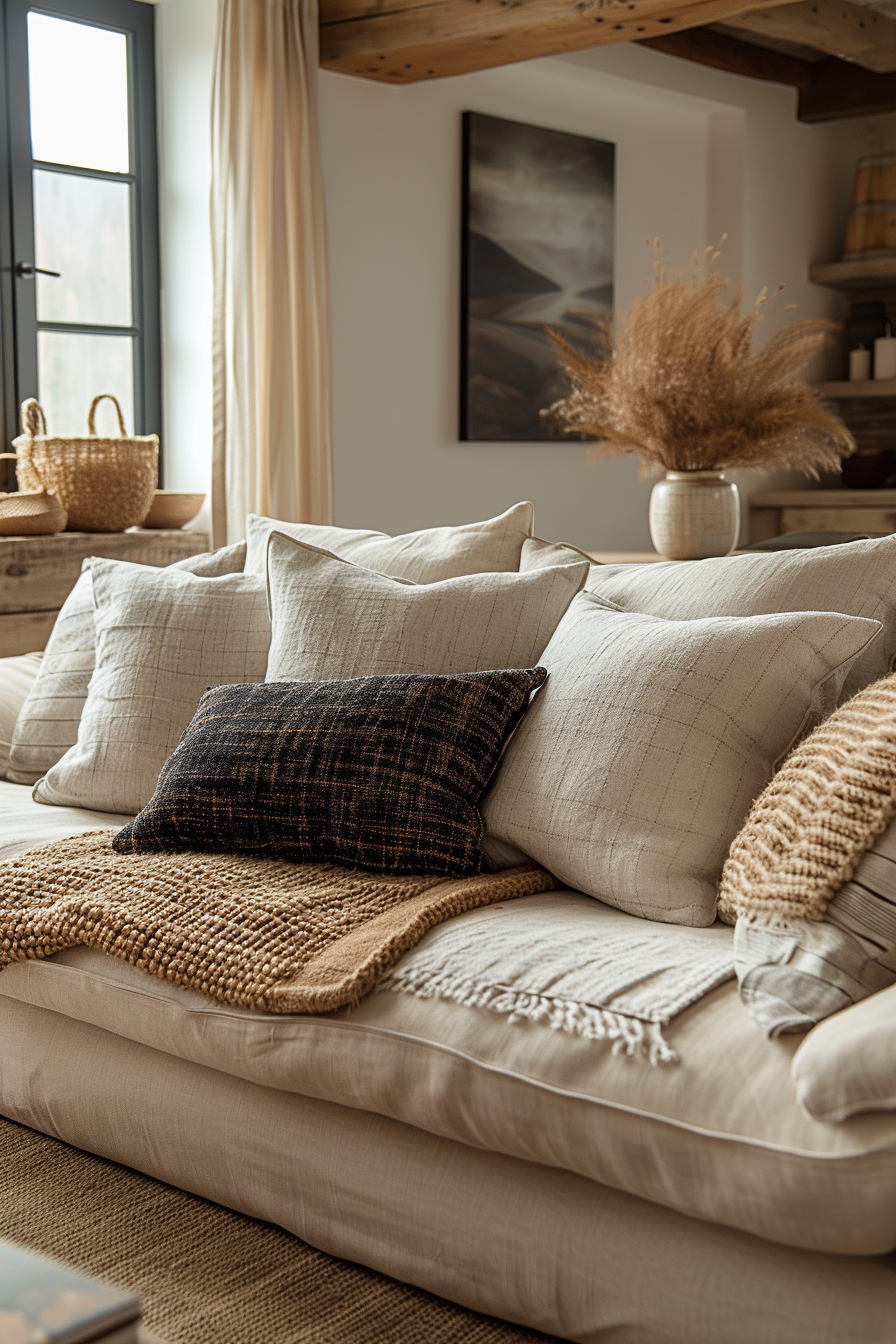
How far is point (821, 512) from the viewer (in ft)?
18.9

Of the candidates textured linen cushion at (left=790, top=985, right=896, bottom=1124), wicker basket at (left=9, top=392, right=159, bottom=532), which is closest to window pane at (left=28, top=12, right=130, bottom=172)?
wicker basket at (left=9, top=392, right=159, bottom=532)

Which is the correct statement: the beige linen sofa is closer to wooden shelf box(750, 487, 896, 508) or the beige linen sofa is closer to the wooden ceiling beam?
wooden shelf box(750, 487, 896, 508)

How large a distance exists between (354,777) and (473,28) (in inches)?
111

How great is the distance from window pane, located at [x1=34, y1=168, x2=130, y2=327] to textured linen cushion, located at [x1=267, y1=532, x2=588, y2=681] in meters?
2.29

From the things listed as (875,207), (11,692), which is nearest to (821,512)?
(875,207)

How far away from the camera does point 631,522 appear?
5.64 metres

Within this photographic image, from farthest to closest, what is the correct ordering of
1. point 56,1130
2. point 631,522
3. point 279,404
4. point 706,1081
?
point 631,522, point 279,404, point 56,1130, point 706,1081

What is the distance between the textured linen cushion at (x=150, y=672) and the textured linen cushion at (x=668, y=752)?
2.24 feet

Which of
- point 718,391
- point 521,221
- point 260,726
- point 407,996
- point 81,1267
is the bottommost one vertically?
point 81,1267

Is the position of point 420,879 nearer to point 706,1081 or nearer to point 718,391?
point 706,1081

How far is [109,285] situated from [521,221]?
1.55 meters

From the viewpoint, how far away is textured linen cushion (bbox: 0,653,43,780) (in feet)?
8.28

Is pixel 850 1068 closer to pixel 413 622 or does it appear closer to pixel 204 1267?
pixel 204 1267

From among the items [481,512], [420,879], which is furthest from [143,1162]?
[481,512]
